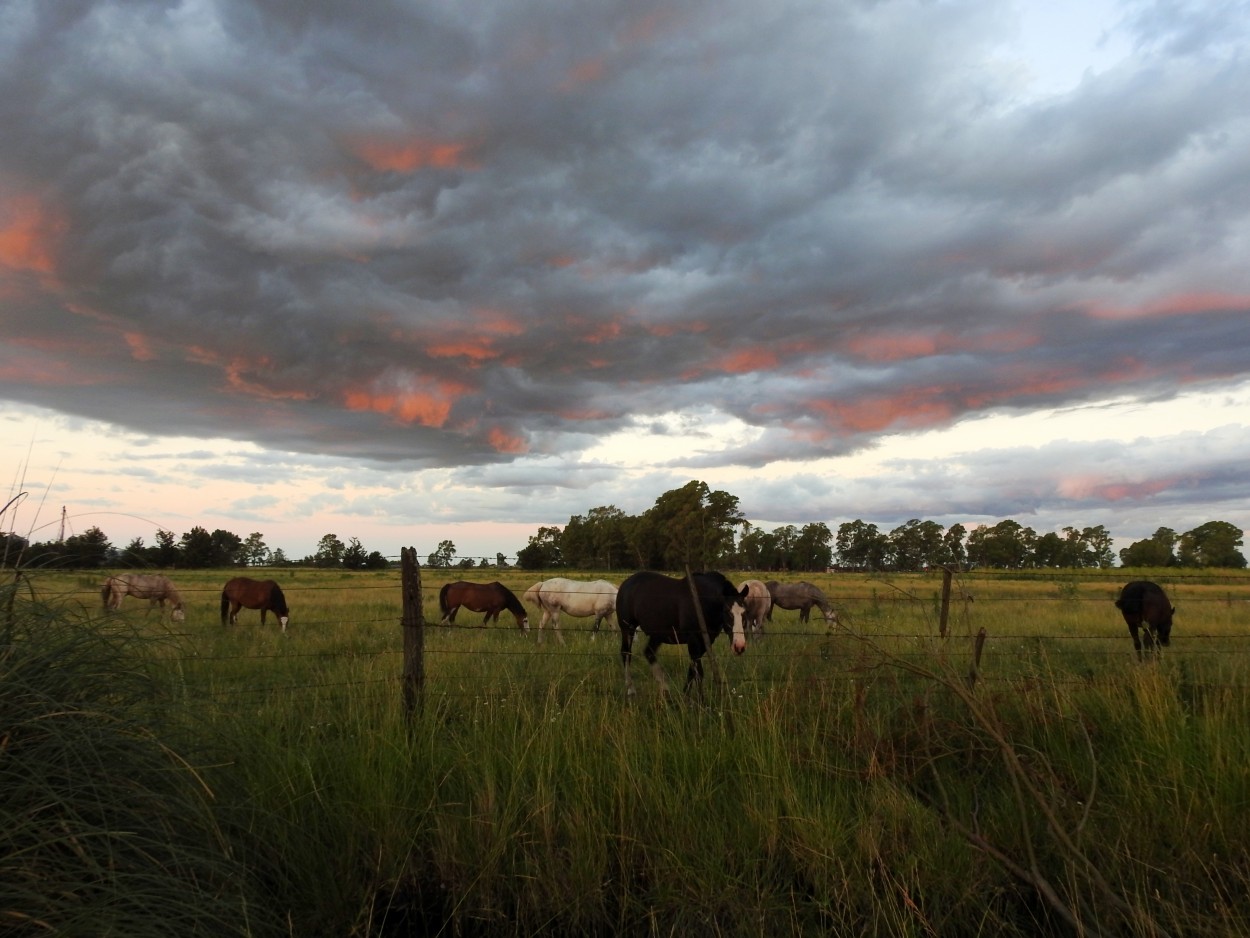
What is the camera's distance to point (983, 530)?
146000 mm

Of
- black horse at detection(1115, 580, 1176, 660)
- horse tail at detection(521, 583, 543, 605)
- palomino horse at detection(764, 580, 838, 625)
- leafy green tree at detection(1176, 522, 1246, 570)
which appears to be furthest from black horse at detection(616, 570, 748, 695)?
leafy green tree at detection(1176, 522, 1246, 570)

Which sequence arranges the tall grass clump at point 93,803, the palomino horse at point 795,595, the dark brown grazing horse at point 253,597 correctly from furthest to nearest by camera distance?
the palomino horse at point 795,595
the dark brown grazing horse at point 253,597
the tall grass clump at point 93,803

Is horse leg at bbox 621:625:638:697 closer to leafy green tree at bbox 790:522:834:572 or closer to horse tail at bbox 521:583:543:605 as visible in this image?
horse tail at bbox 521:583:543:605

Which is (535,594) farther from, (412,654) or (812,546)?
(812,546)

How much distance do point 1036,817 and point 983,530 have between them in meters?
158

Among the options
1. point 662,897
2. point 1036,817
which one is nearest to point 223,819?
point 662,897

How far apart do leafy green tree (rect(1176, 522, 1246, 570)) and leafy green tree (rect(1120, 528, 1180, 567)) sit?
7.88 ft

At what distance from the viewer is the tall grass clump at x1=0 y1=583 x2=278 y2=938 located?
2631 mm

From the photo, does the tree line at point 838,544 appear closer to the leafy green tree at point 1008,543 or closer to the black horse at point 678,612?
the leafy green tree at point 1008,543

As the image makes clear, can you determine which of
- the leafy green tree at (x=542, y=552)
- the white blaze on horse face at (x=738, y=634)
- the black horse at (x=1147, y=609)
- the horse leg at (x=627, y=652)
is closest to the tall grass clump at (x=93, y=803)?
the horse leg at (x=627, y=652)

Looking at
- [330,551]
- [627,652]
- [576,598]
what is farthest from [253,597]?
[330,551]

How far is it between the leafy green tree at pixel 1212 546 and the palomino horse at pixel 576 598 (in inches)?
5371

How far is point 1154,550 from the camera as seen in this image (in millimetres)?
135000

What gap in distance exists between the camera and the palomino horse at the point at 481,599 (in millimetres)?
20703
